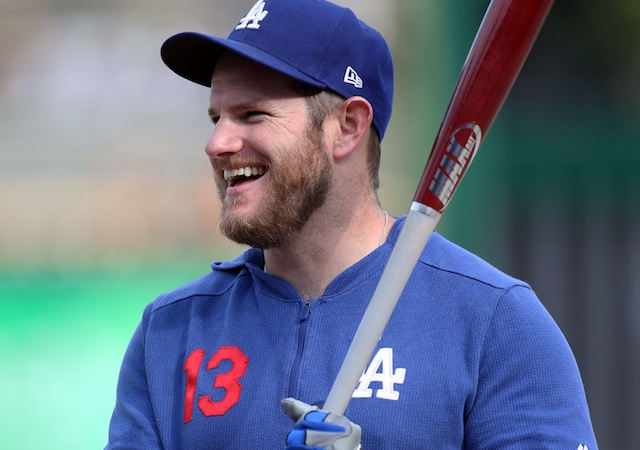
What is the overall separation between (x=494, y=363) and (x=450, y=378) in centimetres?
9

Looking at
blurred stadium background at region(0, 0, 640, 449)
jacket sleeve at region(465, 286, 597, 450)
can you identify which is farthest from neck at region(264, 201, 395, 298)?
blurred stadium background at region(0, 0, 640, 449)

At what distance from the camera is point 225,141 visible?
203 cm

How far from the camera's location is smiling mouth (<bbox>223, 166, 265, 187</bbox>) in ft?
6.76

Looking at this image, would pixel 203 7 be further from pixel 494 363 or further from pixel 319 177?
pixel 494 363

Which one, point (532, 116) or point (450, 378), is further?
point (532, 116)

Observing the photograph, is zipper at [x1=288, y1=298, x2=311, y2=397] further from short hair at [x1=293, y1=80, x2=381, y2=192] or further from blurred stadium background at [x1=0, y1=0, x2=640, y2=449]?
blurred stadium background at [x1=0, y1=0, x2=640, y2=449]

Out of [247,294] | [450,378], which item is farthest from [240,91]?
[450,378]

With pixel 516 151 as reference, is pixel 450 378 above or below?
below

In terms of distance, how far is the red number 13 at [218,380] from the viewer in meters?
1.98

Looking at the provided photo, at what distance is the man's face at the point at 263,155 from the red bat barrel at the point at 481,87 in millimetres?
341

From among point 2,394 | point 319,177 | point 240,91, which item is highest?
point 240,91

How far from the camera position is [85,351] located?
3951 millimetres

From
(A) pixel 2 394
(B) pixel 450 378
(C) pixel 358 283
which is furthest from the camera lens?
(A) pixel 2 394

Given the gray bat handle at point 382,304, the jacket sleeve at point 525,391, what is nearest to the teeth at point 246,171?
the gray bat handle at point 382,304
